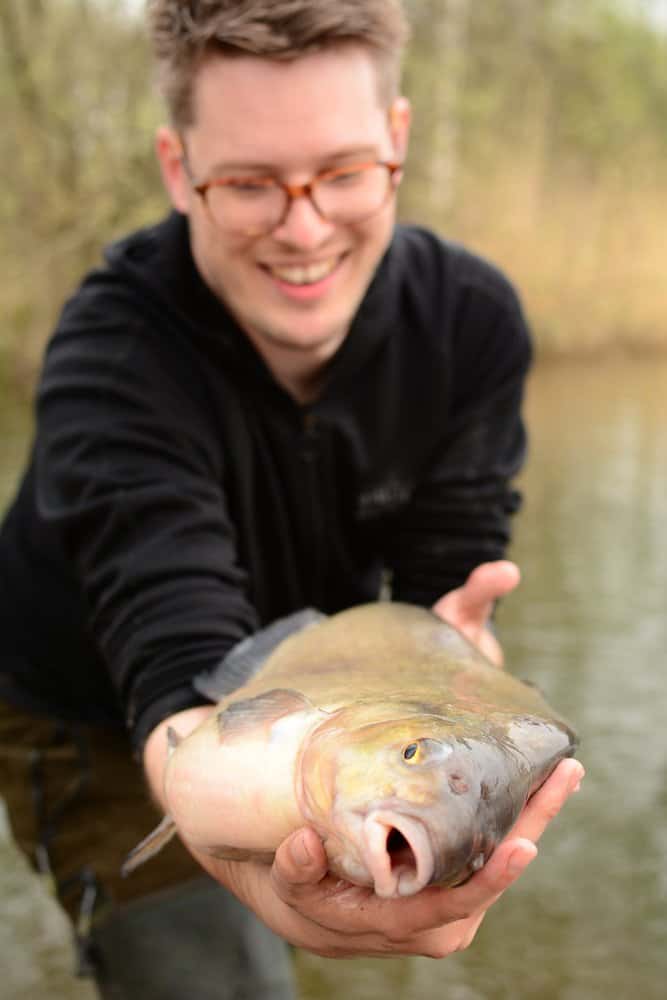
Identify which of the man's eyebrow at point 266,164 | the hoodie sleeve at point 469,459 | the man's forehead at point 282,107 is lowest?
the hoodie sleeve at point 469,459

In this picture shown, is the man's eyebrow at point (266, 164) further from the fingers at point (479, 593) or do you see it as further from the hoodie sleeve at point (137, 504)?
the fingers at point (479, 593)

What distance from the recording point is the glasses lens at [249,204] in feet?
7.65

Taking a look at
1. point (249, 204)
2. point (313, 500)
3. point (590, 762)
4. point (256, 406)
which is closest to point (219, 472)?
point (256, 406)

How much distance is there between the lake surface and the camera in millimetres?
3830

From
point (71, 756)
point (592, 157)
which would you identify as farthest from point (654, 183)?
point (71, 756)

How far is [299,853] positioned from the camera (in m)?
1.39

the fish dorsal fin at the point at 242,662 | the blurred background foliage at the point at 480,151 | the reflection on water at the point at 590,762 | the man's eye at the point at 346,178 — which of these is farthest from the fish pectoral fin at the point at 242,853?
the blurred background foliage at the point at 480,151

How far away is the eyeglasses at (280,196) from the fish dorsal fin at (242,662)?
32.0 inches

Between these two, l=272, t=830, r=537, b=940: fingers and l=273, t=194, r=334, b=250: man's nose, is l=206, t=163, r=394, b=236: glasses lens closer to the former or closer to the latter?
l=273, t=194, r=334, b=250: man's nose

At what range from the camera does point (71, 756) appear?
116 inches

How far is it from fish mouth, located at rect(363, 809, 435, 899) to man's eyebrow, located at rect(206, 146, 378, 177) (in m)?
1.40

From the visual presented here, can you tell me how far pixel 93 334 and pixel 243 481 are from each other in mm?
431

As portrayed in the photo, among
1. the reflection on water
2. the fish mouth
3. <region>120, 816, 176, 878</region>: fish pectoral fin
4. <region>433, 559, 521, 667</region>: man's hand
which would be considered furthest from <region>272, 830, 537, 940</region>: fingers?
the reflection on water

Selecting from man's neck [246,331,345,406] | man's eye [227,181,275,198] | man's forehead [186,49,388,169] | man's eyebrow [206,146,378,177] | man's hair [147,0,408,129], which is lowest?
man's neck [246,331,345,406]
